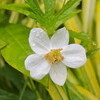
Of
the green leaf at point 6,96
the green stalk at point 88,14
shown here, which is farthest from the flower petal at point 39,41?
the green stalk at point 88,14

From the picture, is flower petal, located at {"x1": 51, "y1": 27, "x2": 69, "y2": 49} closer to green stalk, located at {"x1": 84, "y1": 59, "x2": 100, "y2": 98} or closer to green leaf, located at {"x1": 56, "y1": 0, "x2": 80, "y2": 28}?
green leaf, located at {"x1": 56, "y1": 0, "x2": 80, "y2": 28}

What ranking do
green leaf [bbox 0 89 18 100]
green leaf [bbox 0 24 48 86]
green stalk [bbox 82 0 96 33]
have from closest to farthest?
green leaf [bbox 0 24 48 86]
green leaf [bbox 0 89 18 100]
green stalk [bbox 82 0 96 33]

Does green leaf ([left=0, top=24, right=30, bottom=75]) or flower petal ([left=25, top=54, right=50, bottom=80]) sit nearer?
flower petal ([left=25, top=54, right=50, bottom=80])

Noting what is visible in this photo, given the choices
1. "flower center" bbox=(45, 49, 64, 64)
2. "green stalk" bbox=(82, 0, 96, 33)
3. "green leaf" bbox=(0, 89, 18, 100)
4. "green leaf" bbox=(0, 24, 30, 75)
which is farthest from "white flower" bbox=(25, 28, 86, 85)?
"green stalk" bbox=(82, 0, 96, 33)

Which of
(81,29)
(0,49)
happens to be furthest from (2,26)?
(81,29)

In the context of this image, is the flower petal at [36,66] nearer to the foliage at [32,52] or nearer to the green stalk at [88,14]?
the foliage at [32,52]

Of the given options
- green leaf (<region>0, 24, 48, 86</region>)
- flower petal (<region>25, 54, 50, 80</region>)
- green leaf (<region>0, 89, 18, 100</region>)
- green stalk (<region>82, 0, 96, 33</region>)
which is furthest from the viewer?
green stalk (<region>82, 0, 96, 33</region>)
